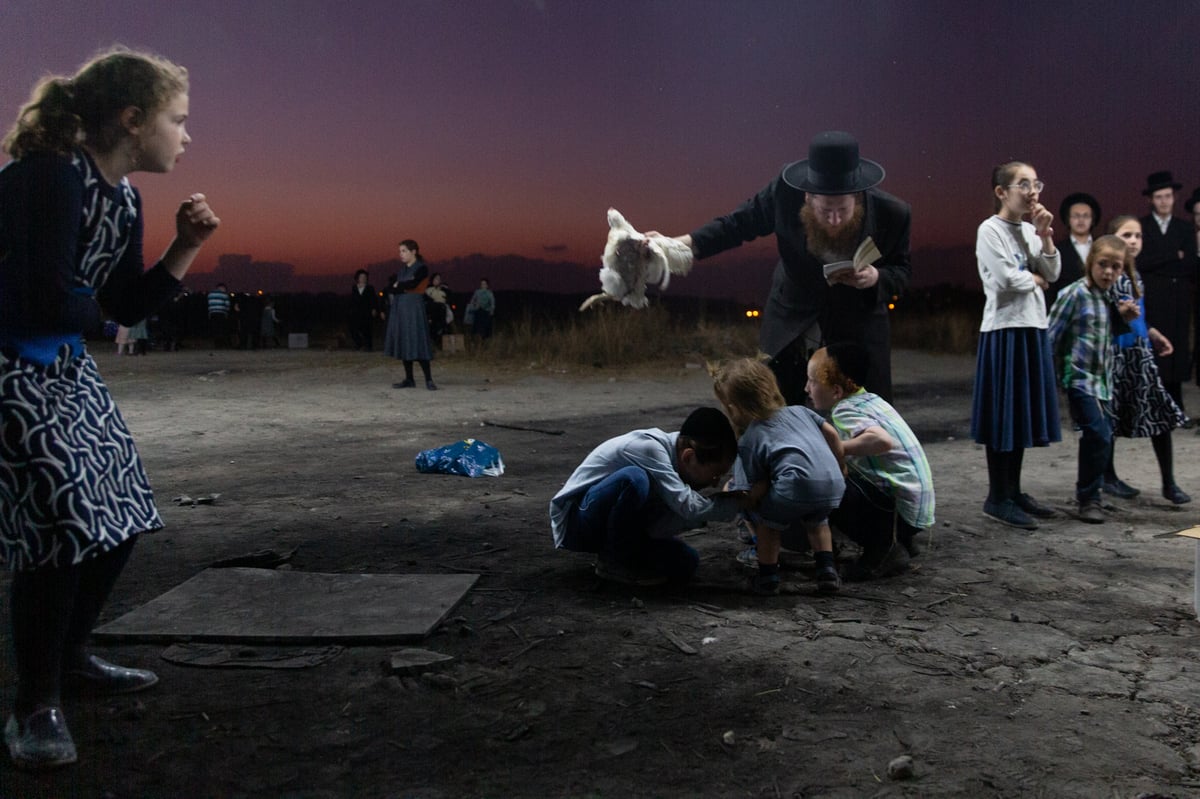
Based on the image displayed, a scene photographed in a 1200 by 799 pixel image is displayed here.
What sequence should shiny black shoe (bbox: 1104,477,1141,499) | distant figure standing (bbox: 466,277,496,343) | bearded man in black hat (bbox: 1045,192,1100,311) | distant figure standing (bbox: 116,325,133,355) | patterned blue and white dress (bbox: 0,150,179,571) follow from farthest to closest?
distant figure standing (bbox: 466,277,496,343), distant figure standing (bbox: 116,325,133,355), bearded man in black hat (bbox: 1045,192,1100,311), shiny black shoe (bbox: 1104,477,1141,499), patterned blue and white dress (bbox: 0,150,179,571)

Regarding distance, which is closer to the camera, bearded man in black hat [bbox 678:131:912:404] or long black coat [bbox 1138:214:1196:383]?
bearded man in black hat [bbox 678:131:912:404]

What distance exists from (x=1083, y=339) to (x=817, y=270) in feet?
6.86

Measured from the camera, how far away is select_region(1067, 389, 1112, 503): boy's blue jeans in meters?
5.54

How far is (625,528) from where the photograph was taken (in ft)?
13.0

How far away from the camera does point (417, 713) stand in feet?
9.20

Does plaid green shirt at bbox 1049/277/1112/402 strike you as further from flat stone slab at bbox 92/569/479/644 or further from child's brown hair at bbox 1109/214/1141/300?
flat stone slab at bbox 92/569/479/644

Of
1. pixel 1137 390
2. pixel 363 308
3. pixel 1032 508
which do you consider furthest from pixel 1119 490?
pixel 363 308

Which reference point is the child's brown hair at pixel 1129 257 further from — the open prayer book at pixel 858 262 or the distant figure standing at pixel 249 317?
the distant figure standing at pixel 249 317

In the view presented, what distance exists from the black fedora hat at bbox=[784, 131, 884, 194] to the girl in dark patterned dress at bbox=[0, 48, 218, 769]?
2517 mm

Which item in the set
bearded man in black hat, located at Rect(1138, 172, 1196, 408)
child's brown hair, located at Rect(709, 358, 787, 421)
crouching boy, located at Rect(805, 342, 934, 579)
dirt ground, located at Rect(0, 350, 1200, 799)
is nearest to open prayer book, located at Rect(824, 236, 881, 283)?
crouching boy, located at Rect(805, 342, 934, 579)

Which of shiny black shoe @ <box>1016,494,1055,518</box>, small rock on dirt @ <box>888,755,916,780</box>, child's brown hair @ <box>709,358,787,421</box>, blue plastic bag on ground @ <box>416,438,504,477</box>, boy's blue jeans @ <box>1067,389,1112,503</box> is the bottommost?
small rock on dirt @ <box>888,755,916,780</box>

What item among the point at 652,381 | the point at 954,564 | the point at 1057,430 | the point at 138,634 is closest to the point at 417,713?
the point at 138,634

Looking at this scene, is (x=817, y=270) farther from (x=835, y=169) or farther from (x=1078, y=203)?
(x=1078, y=203)

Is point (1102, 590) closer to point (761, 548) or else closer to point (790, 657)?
point (761, 548)
